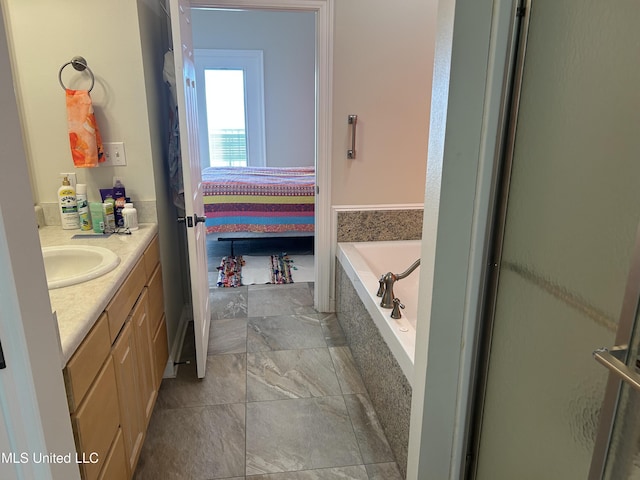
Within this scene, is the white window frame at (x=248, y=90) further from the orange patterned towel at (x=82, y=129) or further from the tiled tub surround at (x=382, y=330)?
the orange patterned towel at (x=82, y=129)

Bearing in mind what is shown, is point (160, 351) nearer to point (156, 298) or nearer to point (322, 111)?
point (156, 298)

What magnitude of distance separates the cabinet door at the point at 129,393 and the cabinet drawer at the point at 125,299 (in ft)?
0.17

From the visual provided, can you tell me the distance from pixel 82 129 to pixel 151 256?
0.62m

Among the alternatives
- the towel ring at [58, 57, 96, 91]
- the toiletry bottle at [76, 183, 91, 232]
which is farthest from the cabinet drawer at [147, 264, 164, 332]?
the towel ring at [58, 57, 96, 91]

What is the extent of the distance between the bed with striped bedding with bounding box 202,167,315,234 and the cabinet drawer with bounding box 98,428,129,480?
2.83m

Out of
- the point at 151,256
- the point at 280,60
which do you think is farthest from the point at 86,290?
the point at 280,60

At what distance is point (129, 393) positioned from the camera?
5.27 ft

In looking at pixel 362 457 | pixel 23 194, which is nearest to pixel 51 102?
pixel 23 194

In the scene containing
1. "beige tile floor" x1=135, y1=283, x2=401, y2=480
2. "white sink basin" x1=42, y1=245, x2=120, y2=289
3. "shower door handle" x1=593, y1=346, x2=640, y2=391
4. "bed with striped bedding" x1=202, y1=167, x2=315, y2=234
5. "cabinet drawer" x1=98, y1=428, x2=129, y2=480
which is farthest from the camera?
"bed with striped bedding" x1=202, y1=167, x2=315, y2=234

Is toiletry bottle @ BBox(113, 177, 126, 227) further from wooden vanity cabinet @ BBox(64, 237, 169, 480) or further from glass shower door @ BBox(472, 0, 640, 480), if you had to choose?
glass shower door @ BBox(472, 0, 640, 480)

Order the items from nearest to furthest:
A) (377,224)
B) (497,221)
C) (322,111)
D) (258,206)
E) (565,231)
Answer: (565,231)
(497,221)
(322,111)
(377,224)
(258,206)

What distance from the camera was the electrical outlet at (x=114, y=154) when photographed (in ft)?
6.82

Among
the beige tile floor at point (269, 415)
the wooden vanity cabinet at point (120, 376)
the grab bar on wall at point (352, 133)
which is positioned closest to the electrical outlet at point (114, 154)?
the wooden vanity cabinet at point (120, 376)

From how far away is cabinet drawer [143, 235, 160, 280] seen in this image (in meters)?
1.95
